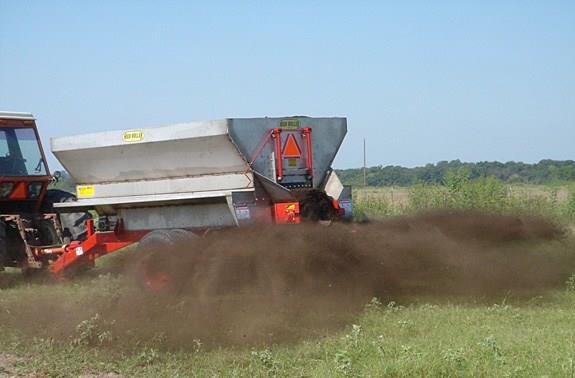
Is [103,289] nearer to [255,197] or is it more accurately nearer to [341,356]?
[255,197]

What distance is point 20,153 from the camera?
13.4 metres

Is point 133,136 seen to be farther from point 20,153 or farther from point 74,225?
point 20,153

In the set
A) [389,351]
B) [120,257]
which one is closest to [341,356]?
[389,351]

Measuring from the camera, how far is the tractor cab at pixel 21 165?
43.2 feet

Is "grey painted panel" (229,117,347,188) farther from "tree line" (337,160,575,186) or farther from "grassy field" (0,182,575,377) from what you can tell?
"tree line" (337,160,575,186)

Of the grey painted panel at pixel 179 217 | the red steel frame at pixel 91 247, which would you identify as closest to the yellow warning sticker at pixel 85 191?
the red steel frame at pixel 91 247

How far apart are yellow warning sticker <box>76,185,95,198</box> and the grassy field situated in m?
2.30

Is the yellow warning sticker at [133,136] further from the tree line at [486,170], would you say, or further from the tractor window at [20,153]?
the tree line at [486,170]

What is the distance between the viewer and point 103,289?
34.8 feet

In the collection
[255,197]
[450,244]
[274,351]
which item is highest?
[255,197]

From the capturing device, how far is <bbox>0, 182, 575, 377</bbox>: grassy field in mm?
6586

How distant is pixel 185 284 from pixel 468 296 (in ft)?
11.7

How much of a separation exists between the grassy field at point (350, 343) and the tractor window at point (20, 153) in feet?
11.0

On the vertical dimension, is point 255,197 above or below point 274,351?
above
